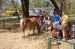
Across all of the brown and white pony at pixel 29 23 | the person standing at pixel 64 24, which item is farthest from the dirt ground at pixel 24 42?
the person standing at pixel 64 24

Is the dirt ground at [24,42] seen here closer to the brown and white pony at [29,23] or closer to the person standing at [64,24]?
the brown and white pony at [29,23]

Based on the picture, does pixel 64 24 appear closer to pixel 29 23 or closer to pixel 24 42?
pixel 24 42

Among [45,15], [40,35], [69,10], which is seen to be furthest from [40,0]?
[40,35]


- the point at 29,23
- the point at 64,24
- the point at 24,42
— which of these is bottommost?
the point at 24,42

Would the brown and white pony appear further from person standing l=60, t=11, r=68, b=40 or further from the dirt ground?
person standing l=60, t=11, r=68, b=40

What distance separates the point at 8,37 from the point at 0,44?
73.5 inches

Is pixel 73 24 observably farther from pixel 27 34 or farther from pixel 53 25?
pixel 27 34

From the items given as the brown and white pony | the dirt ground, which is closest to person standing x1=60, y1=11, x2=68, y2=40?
the dirt ground

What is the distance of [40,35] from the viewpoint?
1520cm

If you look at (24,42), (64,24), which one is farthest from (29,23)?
(64,24)

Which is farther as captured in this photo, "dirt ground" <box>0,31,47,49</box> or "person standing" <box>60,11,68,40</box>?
"dirt ground" <box>0,31,47,49</box>

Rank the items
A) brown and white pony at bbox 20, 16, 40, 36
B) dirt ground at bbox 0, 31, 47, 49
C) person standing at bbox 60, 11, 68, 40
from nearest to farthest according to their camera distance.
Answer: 1. person standing at bbox 60, 11, 68, 40
2. dirt ground at bbox 0, 31, 47, 49
3. brown and white pony at bbox 20, 16, 40, 36

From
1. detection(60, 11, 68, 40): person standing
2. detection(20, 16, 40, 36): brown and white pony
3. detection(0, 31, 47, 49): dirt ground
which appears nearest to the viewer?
detection(60, 11, 68, 40): person standing

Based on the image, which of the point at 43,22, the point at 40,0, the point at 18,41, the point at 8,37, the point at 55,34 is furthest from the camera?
the point at 40,0
